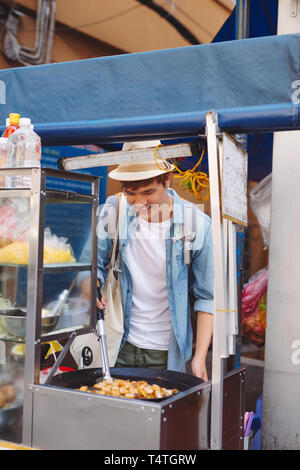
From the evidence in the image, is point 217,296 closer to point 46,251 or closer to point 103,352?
point 103,352

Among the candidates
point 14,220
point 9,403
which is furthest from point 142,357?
point 14,220

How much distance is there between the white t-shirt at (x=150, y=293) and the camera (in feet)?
9.66

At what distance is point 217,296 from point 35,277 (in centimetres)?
73

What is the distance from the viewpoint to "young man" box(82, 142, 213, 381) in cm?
285

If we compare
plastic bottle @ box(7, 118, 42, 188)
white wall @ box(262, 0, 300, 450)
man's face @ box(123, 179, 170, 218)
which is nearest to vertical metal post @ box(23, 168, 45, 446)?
plastic bottle @ box(7, 118, 42, 188)

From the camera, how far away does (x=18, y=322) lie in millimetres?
2131

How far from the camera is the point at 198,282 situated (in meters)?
2.89

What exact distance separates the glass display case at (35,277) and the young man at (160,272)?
1.86 feet

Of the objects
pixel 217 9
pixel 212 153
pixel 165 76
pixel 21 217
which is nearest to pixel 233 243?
pixel 212 153

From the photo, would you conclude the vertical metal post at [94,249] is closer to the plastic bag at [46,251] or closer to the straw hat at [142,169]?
the plastic bag at [46,251]

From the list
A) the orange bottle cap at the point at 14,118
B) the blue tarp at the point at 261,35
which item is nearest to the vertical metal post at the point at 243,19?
the blue tarp at the point at 261,35

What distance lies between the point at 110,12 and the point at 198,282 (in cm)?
437

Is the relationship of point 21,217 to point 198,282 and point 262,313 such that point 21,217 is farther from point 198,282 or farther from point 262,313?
point 262,313

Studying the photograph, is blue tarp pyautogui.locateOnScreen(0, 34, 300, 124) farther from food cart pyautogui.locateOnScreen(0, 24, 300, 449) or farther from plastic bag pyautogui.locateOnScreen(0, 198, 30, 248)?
plastic bag pyautogui.locateOnScreen(0, 198, 30, 248)
